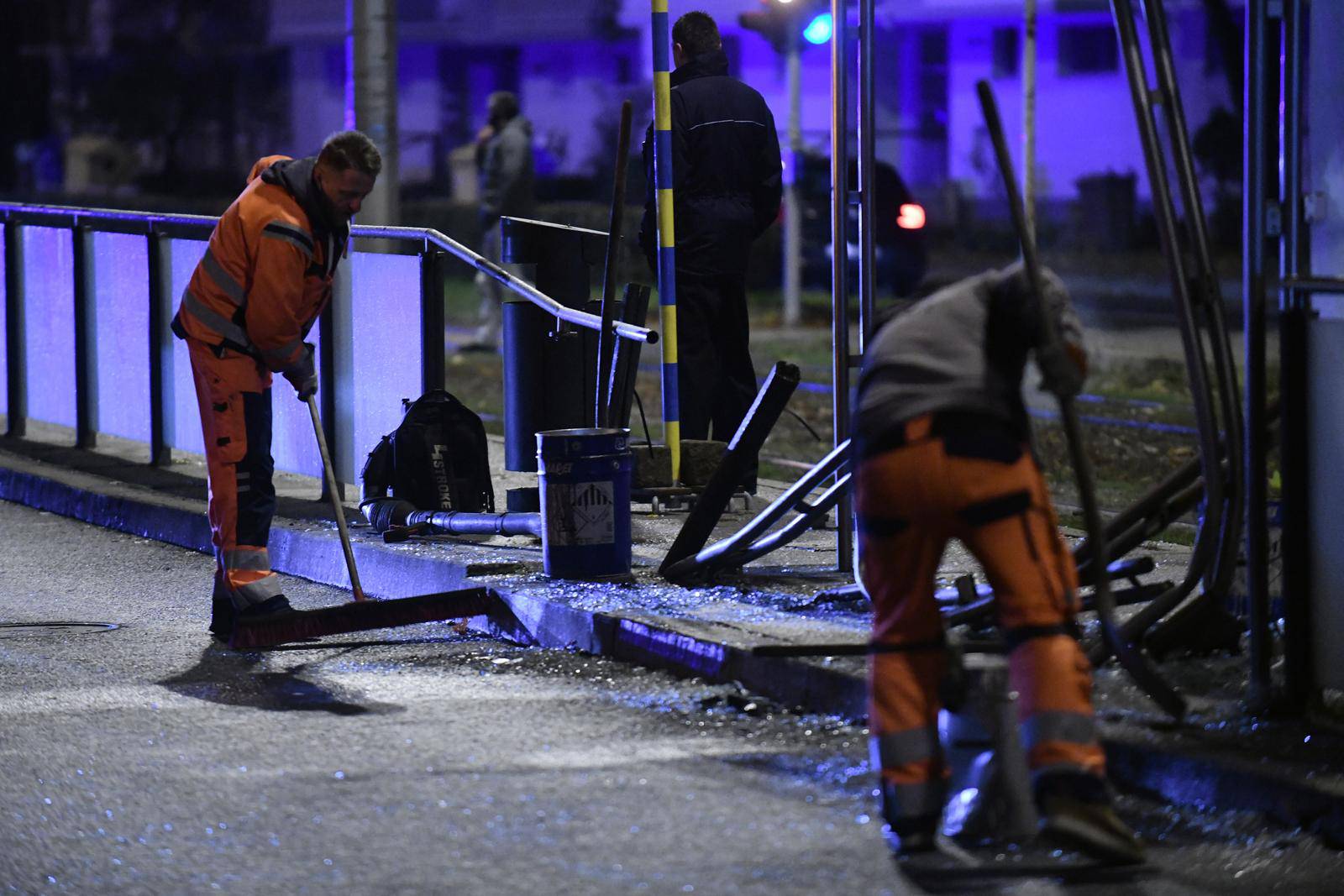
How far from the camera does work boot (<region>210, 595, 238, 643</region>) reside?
7395 millimetres

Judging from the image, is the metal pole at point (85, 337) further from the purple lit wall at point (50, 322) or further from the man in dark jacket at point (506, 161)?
the man in dark jacket at point (506, 161)

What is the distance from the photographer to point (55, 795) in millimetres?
5223

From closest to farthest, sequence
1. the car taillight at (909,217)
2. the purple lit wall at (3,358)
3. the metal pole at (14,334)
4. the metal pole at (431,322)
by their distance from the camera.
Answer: the metal pole at (431,322)
the metal pole at (14,334)
the purple lit wall at (3,358)
the car taillight at (909,217)

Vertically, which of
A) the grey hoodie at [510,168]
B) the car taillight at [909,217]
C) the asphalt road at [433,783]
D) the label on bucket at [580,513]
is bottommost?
the asphalt road at [433,783]

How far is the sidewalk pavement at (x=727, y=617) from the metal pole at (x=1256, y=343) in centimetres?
21

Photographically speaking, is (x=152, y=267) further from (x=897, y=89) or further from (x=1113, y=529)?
(x=897, y=89)

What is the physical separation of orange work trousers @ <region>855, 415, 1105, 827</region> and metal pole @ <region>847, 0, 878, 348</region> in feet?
8.66

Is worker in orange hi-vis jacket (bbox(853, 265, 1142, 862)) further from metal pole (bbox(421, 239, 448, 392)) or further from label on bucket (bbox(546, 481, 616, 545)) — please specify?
metal pole (bbox(421, 239, 448, 392))

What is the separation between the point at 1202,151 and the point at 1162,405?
698 inches

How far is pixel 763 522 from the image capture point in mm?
7145

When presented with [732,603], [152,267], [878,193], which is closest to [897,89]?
[878,193]

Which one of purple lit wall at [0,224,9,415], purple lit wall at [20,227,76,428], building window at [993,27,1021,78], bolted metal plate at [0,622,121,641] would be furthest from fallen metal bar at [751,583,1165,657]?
building window at [993,27,1021,78]

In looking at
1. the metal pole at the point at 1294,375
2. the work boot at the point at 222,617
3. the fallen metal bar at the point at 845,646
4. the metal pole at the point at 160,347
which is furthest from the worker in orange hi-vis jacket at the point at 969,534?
the metal pole at the point at 160,347

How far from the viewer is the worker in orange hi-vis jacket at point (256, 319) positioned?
23.4 feet
